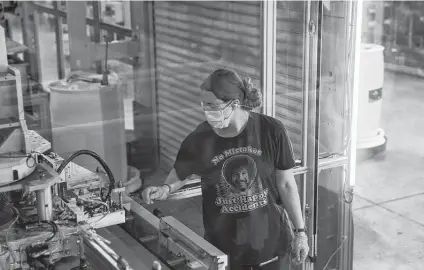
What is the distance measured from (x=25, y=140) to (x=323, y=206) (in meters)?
1.99

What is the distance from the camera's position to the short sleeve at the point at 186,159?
2.72 meters

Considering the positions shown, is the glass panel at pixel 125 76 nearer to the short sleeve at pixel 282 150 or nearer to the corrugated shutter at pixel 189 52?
the corrugated shutter at pixel 189 52

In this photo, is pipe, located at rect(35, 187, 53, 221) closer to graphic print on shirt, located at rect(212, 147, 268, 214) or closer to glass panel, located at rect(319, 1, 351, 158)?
graphic print on shirt, located at rect(212, 147, 268, 214)

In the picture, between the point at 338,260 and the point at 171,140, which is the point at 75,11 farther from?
the point at 338,260

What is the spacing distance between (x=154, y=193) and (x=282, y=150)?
→ 60 centimetres

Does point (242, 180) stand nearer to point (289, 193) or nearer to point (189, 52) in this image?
point (289, 193)

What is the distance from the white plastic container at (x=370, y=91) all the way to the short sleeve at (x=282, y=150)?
346 centimetres

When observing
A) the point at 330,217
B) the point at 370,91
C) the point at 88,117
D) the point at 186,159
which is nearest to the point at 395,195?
the point at 370,91

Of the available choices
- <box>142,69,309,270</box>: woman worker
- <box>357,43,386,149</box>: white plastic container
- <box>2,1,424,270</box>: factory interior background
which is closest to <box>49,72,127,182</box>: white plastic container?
<box>2,1,424,270</box>: factory interior background

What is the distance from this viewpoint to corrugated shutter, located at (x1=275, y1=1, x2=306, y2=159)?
12.2 feet

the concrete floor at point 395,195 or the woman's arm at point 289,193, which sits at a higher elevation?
the woman's arm at point 289,193

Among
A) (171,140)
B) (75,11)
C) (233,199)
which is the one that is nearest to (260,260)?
(233,199)

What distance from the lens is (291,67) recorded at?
381cm

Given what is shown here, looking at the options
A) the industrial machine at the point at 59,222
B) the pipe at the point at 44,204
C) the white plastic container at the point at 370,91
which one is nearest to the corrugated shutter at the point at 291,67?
the industrial machine at the point at 59,222
